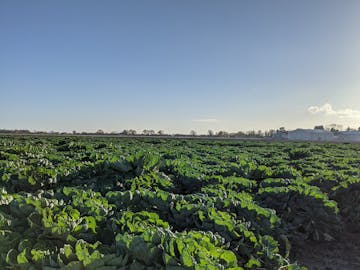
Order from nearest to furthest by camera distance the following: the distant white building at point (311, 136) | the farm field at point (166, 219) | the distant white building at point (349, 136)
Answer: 1. the farm field at point (166, 219)
2. the distant white building at point (311, 136)
3. the distant white building at point (349, 136)

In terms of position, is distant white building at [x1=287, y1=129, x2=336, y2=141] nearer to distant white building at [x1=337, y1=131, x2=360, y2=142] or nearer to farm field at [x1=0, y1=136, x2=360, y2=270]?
distant white building at [x1=337, y1=131, x2=360, y2=142]

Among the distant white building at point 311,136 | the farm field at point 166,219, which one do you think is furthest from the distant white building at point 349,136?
the farm field at point 166,219

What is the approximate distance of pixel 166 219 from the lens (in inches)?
138

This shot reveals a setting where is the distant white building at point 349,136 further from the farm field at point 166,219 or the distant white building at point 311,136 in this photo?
the farm field at point 166,219

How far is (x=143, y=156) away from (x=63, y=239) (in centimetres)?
310

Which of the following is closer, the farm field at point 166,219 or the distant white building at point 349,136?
the farm field at point 166,219

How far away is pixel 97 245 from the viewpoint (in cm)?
231

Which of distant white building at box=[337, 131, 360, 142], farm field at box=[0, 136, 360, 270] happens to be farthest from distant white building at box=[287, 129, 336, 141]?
farm field at box=[0, 136, 360, 270]

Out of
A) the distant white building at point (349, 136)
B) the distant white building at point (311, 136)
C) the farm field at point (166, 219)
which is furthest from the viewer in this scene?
the distant white building at point (349, 136)

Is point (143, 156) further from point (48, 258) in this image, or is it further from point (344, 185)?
point (344, 185)

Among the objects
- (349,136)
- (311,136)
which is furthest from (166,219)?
(349,136)

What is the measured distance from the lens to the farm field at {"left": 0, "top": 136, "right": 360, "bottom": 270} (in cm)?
214

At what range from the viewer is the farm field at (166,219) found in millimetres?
2143

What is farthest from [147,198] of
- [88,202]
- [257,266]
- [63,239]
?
[257,266]
